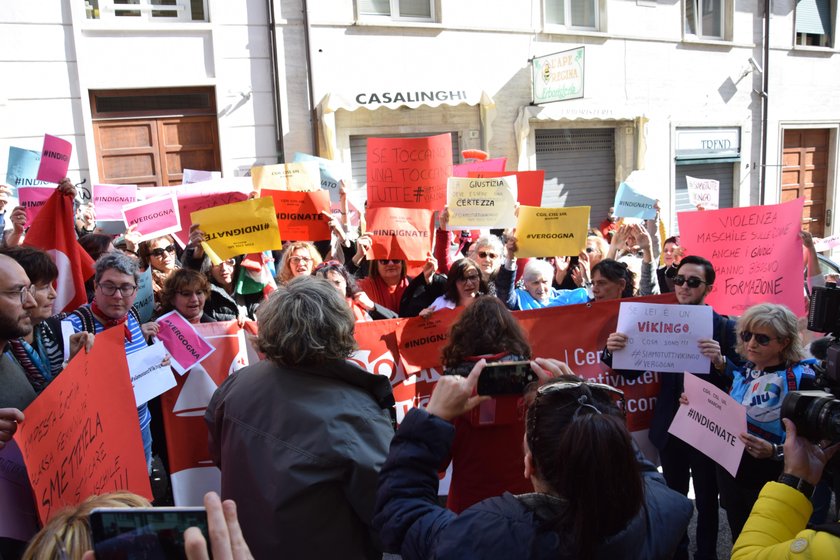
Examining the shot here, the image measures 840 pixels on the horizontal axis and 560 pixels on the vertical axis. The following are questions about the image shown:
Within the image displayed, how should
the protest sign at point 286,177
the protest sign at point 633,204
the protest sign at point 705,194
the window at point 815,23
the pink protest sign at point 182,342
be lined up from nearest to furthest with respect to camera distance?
the pink protest sign at point 182,342
the protest sign at point 286,177
the protest sign at point 633,204
the protest sign at point 705,194
the window at point 815,23

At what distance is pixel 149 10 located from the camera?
10.5 m

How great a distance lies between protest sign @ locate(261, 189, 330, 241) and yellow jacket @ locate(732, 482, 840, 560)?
413cm

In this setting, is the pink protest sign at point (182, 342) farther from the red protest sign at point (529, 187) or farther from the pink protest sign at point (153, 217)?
the red protest sign at point (529, 187)

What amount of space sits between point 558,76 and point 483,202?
26.3 feet

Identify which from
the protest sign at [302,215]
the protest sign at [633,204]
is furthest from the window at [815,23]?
the protest sign at [302,215]

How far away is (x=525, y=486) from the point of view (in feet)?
7.83

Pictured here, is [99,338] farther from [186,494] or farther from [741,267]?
[741,267]

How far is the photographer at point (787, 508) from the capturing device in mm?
1733

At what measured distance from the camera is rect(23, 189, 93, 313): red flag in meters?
3.98

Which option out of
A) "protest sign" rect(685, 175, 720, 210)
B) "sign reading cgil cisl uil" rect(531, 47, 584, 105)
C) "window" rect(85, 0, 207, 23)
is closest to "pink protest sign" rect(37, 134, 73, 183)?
"protest sign" rect(685, 175, 720, 210)

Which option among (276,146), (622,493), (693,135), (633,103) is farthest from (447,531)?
(693,135)

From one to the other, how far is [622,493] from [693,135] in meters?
15.7

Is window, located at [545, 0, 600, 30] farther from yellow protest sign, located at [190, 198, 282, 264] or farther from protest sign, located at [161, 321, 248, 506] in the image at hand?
protest sign, located at [161, 321, 248, 506]

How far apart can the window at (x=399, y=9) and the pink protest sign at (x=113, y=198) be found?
6.83 m
